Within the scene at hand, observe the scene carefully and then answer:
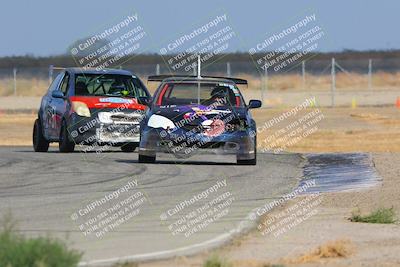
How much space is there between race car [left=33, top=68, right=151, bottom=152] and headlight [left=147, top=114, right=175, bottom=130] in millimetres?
1214

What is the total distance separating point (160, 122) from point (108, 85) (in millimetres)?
4402

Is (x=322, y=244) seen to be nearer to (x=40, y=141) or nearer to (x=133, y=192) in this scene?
(x=133, y=192)

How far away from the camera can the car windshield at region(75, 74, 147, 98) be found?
24.4m

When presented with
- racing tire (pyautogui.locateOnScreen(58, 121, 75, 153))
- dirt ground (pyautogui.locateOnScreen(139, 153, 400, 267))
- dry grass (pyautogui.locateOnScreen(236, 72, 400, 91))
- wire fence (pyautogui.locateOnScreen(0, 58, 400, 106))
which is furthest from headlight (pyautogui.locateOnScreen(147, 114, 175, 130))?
dry grass (pyautogui.locateOnScreen(236, 72, 400, 91))

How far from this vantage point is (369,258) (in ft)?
34.5

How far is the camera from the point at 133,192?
16.1 meters

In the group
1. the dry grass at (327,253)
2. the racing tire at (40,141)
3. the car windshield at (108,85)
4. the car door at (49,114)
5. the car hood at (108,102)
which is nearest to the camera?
the dry grass at (327,253)

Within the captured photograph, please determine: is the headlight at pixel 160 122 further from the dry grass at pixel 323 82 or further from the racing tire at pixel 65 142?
the dry grass at pixel 323 82

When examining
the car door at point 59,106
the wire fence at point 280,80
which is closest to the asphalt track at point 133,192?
the car door at point 59,106

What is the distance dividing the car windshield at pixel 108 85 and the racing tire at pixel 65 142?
79cm

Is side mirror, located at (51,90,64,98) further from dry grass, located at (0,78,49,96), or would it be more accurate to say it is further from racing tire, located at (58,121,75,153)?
dry grass, located at (0,78,49,96)

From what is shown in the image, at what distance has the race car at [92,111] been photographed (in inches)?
922

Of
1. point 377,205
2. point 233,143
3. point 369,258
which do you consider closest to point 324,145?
point 233,143

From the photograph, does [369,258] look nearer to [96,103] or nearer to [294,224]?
[294,224]
